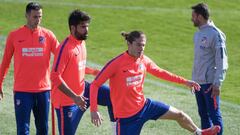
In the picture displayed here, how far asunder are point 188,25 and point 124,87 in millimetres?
14273

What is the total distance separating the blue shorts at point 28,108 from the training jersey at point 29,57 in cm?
9

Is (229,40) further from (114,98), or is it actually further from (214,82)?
(114,98)

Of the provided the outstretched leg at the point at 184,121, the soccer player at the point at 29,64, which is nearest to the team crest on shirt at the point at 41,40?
the soccer player at the point at 29,64

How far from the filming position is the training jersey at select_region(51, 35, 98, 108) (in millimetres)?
8664

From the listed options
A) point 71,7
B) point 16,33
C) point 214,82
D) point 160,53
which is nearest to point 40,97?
point 16,33

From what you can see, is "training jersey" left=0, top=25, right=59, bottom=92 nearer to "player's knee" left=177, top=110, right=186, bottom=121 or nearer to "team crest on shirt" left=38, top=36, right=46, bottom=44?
"team crest on shirt" left=38, top=36, right=46, bottom=44

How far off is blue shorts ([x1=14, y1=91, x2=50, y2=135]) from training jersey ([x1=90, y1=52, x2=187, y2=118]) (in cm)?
124

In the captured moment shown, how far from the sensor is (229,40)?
20.9m

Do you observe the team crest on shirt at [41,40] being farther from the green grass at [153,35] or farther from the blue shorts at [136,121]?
the green grass at [153,35]

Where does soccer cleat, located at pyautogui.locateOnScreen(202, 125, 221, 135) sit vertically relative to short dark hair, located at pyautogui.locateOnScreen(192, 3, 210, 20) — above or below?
below

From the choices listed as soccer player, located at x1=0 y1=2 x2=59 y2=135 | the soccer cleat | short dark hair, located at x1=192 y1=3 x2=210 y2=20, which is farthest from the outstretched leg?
soccer player, located at x1=0 y1=2 x2=59 y2=135

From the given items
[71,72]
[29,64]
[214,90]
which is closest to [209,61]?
[214,90]

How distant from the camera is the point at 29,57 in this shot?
30.7 ft

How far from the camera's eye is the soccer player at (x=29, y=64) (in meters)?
9.38
